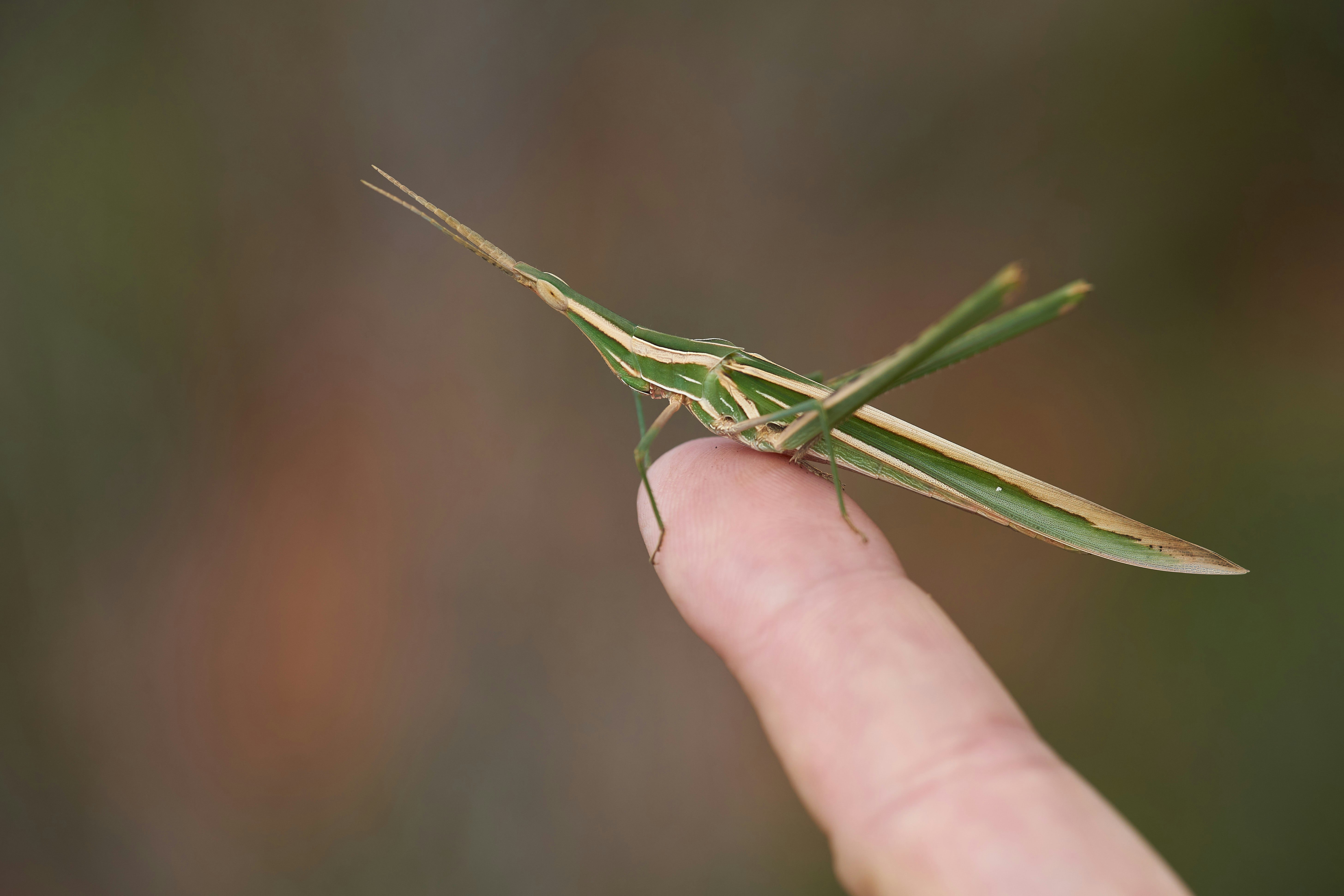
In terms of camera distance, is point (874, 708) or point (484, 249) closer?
point (874, 708)

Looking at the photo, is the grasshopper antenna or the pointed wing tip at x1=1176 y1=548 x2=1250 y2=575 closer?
the pointed wing tip at x1=1176 y1=548 x2=1250 y2=575

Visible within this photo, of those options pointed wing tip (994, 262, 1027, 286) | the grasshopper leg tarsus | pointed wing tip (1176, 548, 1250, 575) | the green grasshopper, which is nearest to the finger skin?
the grasshopper leg tarsus

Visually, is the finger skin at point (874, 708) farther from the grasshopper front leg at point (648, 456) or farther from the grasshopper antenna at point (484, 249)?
the grasshopper antenna at point (484, 249)

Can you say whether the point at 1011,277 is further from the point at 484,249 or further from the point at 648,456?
the point at 484,249

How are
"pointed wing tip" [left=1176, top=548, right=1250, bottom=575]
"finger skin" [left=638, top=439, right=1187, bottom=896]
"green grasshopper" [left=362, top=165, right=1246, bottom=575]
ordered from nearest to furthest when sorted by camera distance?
"finger skin" [left=638, top=439, right=1187, bottom=896], "green grasshopper" [left=362, top=165, right=1246, bottom=575], "pointed wing tip" [left=1176, top=548, right=1250, bottom=575]

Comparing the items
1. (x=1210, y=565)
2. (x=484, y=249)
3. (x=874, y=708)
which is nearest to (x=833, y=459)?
(x=874, y=708)

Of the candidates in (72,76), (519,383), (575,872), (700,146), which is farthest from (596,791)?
(72,76)

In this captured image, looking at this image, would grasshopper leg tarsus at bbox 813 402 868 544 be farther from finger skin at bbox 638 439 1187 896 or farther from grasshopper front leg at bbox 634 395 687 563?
grasshopper front leg at bbox 634 395 687 563

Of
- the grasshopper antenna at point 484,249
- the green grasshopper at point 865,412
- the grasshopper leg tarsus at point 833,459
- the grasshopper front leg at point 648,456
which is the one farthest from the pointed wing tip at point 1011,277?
the grasshopper antenna at point 484,249
